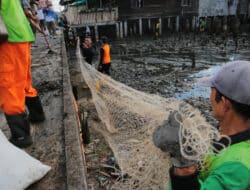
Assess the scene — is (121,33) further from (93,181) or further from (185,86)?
(93,181)

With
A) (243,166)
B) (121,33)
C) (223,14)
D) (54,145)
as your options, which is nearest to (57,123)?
(54,145)

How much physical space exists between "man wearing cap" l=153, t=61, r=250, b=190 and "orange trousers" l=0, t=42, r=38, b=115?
1.85m

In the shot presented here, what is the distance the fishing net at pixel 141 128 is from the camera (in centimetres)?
158

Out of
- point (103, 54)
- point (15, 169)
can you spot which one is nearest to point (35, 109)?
point (15, 169)

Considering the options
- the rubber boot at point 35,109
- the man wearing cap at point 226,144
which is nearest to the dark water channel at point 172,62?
the rubber boot at point 35,109

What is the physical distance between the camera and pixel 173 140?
146 centimetres

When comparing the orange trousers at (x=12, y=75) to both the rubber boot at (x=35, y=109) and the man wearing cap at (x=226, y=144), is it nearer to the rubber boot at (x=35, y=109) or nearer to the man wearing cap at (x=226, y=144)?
the rubber boot at (x=35, y=109)

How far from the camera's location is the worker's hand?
4.81 feet

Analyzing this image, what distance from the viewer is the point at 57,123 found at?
3.91m

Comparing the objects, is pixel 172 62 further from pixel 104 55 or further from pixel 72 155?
pixel 72 155

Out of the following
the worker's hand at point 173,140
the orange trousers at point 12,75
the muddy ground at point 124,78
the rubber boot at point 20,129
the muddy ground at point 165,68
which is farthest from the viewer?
the muddy ground at point 165,68

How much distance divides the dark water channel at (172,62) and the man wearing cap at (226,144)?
840cm

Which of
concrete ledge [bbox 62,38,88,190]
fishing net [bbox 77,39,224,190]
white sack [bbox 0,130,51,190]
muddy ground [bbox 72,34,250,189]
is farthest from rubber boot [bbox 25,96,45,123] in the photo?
muddy ground [bbox 72,34,250,189]

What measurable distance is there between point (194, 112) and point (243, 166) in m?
0.48
